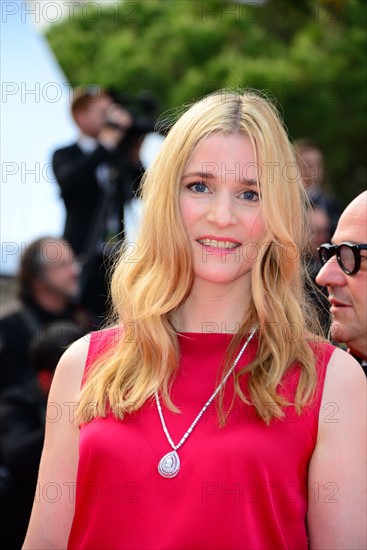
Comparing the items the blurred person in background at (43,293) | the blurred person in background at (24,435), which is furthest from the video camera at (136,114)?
the blurred person in background at (24,435)

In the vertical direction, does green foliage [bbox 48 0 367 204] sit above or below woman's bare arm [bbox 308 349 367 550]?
above

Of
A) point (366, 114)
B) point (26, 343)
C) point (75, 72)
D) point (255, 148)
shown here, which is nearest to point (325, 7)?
point (366, 114)

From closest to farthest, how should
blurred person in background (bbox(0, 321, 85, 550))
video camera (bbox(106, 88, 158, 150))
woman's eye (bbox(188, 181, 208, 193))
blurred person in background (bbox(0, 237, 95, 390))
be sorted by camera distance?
woman's eye (bbox(188, 181, 208, 193)) → blurred person in background (bbox(0, 321, 85, 550)) → blurred person in background (bbox(0, 237, 95, 390)) → video camera (bbox(106, 88, 158, 150))

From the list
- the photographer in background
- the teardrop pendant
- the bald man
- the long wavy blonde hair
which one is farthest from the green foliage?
the teardrop pendant

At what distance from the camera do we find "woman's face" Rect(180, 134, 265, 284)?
2.83m

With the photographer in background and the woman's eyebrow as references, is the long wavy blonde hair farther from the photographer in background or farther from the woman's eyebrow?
the photographer in background

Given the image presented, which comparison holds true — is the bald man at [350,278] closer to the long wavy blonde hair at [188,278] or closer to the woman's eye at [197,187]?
the long wavy blonde hair at [188,278]

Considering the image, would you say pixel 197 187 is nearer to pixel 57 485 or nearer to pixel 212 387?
pixel 212 387

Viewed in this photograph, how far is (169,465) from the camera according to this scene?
8.56 ft

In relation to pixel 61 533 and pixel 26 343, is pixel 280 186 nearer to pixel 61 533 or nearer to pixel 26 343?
pixel 61 533

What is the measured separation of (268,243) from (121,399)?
602mm

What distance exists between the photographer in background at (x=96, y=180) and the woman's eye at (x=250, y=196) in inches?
120

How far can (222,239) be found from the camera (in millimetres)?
2826

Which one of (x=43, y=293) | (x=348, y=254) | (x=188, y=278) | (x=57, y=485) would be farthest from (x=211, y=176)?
(x=43, y=293)
